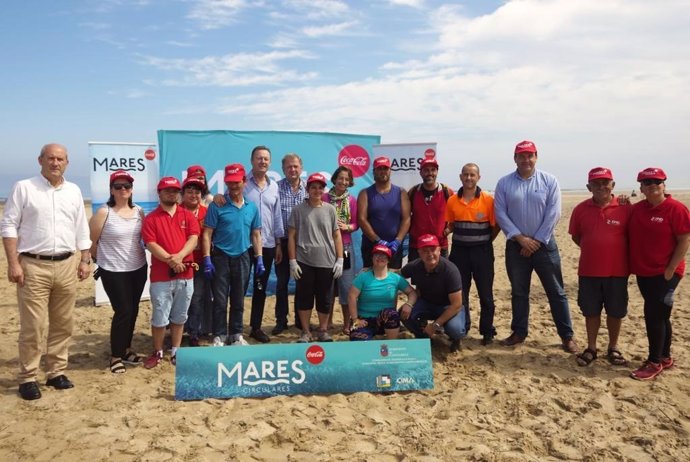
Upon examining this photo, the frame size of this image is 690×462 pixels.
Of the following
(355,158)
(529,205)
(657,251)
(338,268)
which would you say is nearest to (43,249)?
(338,268)

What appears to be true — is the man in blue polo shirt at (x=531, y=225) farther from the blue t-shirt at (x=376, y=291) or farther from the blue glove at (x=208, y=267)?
the blue glove at (x=208, y=267)

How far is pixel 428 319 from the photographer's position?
5.18 meters

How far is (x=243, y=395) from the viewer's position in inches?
155

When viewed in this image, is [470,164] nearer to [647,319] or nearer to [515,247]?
[515,247]

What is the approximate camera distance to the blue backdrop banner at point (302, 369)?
12.8 ft

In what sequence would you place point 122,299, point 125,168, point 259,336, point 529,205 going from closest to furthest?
point 122,299 < point 529,205 < point 259,336 < point 125,168

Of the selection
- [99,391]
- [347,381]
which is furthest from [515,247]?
[99,391]

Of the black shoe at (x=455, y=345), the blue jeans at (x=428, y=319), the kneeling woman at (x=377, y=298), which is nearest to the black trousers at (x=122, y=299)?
the kneeling woman at (x=377, y=298)

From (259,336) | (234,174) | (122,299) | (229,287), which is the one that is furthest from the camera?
(259,336)

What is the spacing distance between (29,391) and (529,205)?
15.3 feet

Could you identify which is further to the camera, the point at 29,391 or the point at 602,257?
the point at 602,257

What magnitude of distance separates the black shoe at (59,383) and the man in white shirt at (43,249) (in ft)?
0.56

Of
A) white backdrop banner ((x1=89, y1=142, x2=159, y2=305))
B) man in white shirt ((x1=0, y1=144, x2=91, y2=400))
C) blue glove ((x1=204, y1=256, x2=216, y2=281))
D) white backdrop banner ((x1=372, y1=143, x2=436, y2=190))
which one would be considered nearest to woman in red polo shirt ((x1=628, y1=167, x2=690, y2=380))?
white backdrop banner ((x1=372, y1=143, x2=436, y2=190))

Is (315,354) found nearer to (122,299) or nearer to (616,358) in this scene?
(122,299)
